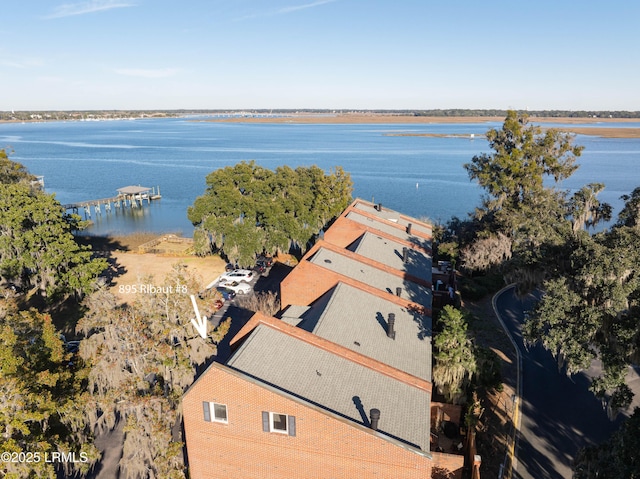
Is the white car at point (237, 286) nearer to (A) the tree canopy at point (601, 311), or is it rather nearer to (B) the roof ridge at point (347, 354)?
(B) the roof ridge at point (347, 354)

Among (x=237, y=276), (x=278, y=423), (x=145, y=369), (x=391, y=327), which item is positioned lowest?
(x=237, y=276)

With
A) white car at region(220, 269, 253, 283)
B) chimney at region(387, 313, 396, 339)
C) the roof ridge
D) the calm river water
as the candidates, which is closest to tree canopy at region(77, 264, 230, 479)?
the roof ridge

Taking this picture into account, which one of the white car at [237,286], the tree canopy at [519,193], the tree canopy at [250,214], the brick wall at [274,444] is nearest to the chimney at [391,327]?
the brick wall at [274,444]

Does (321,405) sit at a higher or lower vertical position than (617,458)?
higher

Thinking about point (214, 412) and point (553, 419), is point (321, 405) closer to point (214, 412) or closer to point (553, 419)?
point (214, 412)

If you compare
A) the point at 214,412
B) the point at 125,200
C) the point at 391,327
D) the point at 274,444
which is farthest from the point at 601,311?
the point at 125,200

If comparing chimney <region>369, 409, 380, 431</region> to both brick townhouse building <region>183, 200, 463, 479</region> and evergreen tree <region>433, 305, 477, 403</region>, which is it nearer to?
brick townhouse building <region>183, 200, 463, 479</region>
